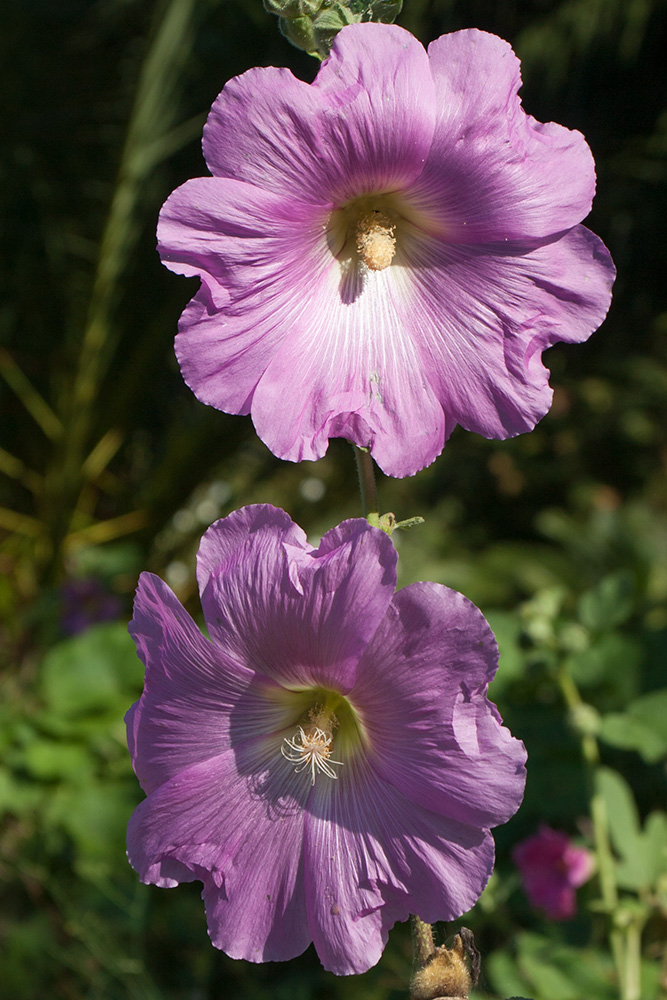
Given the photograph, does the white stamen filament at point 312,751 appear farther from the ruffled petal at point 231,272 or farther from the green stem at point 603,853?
the green stem at point 603,853

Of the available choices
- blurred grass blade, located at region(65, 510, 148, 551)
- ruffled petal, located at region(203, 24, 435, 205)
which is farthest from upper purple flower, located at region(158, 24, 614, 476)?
blurred grass blade, located at region(65, 510, 148, 551)

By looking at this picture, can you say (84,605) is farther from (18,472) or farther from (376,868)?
(376,868)

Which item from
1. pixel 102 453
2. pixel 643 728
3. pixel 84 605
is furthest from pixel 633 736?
pixel 102 453

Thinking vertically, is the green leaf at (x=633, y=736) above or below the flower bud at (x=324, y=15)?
below

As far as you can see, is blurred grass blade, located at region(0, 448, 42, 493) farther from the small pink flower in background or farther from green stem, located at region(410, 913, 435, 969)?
green stem, located at region(410, 913, 435, 969)

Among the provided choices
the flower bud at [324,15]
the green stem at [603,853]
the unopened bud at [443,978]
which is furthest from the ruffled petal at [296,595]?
the green stem at [603,853]

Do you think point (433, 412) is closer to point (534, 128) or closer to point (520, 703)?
point (534, 128)
